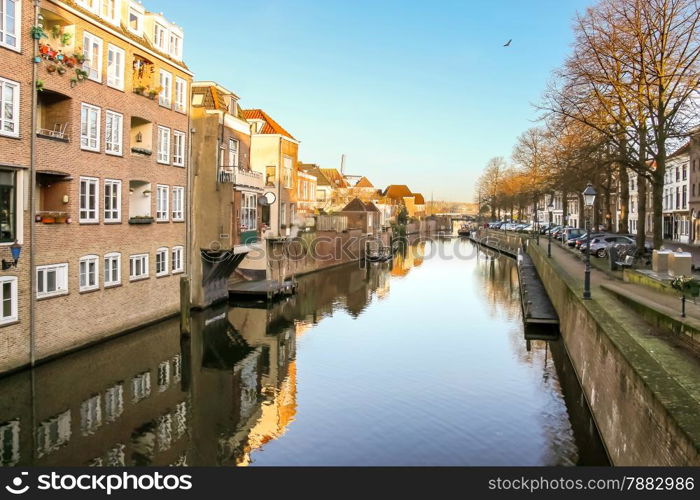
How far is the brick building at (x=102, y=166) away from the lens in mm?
19422

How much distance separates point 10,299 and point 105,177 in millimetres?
7135

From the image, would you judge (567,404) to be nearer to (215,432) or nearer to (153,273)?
(215,432)

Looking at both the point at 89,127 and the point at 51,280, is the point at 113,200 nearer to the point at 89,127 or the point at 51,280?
the point at 89,127

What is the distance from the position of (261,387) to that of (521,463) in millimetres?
9031

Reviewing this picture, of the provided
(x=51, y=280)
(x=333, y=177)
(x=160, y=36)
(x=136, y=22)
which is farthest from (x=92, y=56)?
(x=333, y=177)

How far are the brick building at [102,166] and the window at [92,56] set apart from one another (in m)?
0.05

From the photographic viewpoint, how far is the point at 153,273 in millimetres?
26641

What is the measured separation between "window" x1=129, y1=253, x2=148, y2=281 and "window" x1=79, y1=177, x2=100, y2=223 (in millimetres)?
3138

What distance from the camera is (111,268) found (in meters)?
23.6

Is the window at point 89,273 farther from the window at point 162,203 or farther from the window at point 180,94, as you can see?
the window at point 180,94

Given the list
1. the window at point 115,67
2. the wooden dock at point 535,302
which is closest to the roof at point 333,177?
the wooden dock at point 535,302

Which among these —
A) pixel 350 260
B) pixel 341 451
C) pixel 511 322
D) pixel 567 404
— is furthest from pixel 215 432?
pixel 350 260

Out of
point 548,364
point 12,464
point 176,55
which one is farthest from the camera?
point 176,55

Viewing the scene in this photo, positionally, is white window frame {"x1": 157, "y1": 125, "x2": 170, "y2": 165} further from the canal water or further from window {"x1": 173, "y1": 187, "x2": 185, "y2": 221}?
the canal water
